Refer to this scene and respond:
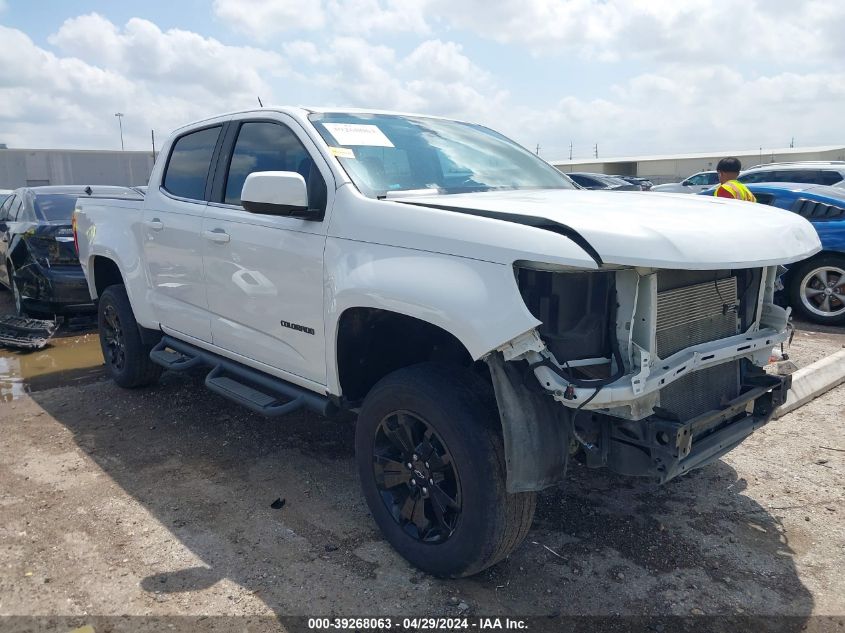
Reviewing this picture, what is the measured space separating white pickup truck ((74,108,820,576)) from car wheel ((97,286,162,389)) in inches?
56.1

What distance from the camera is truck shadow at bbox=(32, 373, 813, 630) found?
116 inches

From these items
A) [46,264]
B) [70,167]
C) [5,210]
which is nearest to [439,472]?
[46,264]

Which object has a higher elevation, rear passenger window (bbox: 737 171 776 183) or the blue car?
rear passenger window (bbox: 737 171 776 183)

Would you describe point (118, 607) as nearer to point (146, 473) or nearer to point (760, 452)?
point (146, 473)

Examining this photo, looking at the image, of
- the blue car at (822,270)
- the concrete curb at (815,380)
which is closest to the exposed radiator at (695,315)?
the concrete curb at (815,380)

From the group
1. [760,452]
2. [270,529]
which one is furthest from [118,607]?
Answer: [760,452]

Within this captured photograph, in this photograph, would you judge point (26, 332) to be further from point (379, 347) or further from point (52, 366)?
point (379, 347)

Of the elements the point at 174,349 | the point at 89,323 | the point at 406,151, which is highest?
the point at 406,151

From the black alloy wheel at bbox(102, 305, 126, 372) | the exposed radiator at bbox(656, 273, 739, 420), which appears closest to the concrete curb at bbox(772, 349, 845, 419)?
the exposed radiator at bbox(656, 273, 739, 420)

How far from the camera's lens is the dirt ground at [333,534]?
2.96m

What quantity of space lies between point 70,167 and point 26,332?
3392 cm

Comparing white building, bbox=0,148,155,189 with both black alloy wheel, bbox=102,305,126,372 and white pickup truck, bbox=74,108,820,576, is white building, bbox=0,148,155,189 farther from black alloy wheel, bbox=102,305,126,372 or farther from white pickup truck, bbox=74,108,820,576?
white pickup truck, bbox=74,108,820,576

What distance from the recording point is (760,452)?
4.42 meters

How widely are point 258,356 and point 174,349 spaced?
54.3 inches
